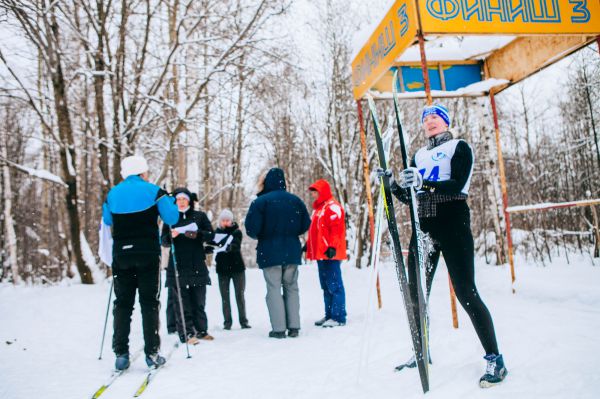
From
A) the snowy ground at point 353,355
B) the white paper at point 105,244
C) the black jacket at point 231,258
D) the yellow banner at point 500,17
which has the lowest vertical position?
the snowy ground at point 353,355

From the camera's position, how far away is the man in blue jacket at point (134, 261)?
347cm

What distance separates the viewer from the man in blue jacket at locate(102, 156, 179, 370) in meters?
3.47

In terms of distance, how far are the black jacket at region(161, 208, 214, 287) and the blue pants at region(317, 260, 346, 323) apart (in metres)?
1.40

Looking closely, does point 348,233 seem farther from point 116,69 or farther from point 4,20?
point 4,20

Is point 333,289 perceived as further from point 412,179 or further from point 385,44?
point 385,44

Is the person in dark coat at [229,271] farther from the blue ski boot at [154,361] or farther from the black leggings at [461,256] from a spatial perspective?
the black leggings at [461,256]

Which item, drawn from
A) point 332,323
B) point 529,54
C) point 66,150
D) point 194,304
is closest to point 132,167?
point 194,304

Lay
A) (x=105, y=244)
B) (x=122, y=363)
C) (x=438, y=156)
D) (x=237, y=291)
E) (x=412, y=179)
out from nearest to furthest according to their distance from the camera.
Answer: (x=412, y=179) < (x=438, y=156) < (x=122, y=363) < (x=105, y=244) < (x=237, y=291)

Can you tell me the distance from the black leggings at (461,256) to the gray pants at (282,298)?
7.25 feet

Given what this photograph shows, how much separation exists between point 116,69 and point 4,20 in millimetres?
2304

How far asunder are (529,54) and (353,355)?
14.6ft

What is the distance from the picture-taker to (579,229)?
9930 mm

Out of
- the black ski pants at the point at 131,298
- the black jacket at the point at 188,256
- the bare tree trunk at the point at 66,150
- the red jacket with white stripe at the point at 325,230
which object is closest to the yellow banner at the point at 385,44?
the red jacket with white stripe at the point at 325,230

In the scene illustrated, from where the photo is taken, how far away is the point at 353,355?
3.61 m
